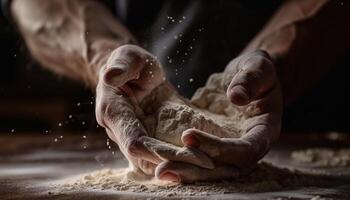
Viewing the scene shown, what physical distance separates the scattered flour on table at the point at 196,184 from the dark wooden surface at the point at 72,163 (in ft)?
0.10

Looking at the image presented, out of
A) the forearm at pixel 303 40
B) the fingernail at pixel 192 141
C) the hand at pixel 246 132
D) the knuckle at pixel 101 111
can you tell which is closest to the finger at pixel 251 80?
the hand at pixel 246 132

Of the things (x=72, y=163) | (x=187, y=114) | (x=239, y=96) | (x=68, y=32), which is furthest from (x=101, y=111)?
(x=68, y=32)

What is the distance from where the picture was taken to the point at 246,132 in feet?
3.58

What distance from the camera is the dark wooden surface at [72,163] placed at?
0.94m

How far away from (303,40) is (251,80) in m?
0.76

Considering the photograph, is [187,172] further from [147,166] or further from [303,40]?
[303,40]

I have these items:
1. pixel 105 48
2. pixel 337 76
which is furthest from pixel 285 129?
pixel 105 48

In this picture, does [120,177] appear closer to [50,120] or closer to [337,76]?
[337,76]

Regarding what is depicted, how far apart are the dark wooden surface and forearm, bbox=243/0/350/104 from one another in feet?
0.69

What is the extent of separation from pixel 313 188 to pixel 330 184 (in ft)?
0.23

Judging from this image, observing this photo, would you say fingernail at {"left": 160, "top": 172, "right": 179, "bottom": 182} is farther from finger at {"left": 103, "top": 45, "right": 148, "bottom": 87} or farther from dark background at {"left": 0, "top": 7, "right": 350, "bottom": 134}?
dark background at {"left": 0, "top": 7, "right": 350, "bottom": 134}

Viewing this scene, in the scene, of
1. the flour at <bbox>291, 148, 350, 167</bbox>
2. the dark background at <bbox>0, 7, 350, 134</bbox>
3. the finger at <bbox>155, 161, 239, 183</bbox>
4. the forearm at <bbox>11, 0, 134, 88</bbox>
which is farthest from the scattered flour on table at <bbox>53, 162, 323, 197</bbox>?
the dark background at <bbox>0, 7, 350, 134</bbox>

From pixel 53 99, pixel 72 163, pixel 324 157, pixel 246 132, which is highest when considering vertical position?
pixel 246 132

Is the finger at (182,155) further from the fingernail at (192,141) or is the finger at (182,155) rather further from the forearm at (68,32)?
the forearm at (68,32)
